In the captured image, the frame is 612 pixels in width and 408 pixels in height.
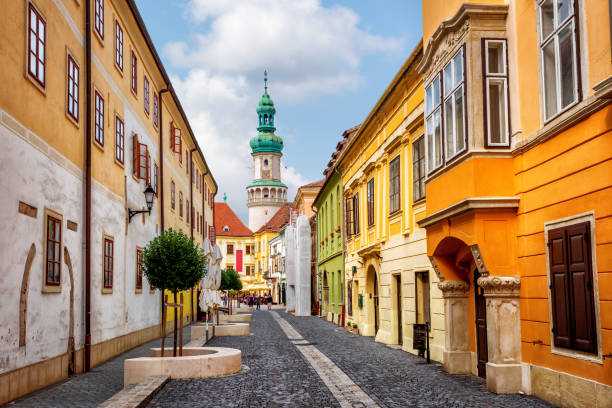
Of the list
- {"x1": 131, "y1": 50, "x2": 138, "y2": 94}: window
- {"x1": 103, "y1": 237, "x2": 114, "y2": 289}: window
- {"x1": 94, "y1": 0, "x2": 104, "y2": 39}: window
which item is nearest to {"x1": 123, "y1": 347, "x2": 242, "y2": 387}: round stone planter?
{"x1": 103, "y1": 237, "x2": 114, "y2": 289}: window

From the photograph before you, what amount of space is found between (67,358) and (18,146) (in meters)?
4.65

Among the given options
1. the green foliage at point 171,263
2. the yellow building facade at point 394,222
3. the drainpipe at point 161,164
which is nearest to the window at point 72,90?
the green foliage at point 171,263

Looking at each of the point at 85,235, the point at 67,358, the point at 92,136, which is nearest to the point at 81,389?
the point at 67,358

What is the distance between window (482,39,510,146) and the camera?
445 inches

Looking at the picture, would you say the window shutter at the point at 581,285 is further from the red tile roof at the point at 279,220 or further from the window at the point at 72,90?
the red tile roof at the point at 279,220

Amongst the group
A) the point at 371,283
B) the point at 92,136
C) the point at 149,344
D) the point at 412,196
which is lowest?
the point at 149,344

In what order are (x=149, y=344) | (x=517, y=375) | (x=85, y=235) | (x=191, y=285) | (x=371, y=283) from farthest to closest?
1. (x=371, y=283)
2. (x=149, y=344)
3. (x=191, y=285)
4. (x=85, y=235)
5. (x=517, y=375)

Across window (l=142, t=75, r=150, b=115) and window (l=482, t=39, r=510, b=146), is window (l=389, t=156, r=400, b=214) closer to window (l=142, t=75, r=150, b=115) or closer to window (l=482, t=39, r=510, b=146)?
window (l=482, t=39, r=510, b=146)

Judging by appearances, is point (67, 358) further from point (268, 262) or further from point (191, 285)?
Result: point (268, 262)

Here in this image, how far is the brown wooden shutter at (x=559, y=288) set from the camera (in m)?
9.34

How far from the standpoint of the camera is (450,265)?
46.0 feet

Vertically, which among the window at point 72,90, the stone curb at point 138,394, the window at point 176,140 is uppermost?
the window at point 176,140

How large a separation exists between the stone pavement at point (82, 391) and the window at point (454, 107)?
23.5 feet

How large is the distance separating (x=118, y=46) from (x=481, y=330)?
12.2 m
